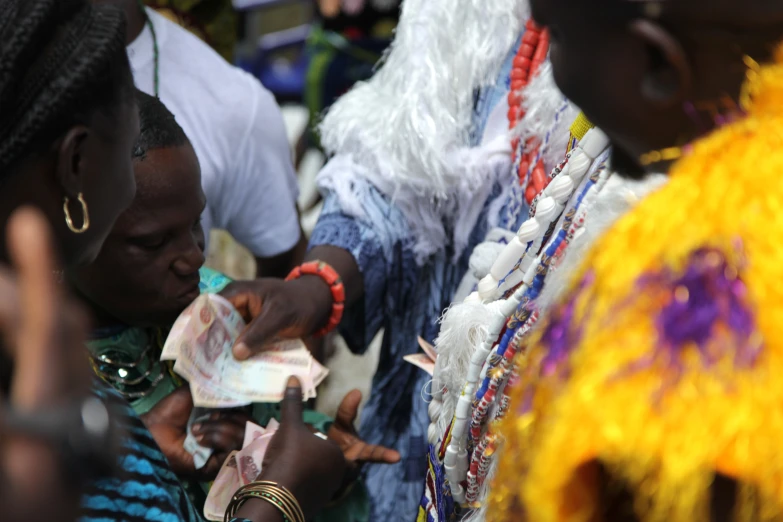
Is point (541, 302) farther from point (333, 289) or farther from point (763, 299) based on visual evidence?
point (333, 289)

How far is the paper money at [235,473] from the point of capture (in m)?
1.50

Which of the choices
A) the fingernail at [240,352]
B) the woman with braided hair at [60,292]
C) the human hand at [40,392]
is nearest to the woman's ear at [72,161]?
the woman with braided hair at [60,292]

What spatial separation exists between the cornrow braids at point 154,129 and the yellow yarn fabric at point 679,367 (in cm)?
90

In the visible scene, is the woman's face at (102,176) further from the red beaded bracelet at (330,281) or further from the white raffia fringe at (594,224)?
the red beaded bracelet at (330,281)

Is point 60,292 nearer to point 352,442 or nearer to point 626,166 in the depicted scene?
point 626,166

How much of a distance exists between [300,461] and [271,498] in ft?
0.36

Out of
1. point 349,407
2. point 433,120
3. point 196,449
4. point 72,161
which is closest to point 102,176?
point 72,161

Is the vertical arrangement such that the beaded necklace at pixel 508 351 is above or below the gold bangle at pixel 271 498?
above

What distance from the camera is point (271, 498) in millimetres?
1342

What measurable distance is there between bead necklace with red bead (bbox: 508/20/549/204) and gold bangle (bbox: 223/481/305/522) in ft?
2.11

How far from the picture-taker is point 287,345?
69.0 inches

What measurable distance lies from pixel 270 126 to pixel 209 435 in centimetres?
86

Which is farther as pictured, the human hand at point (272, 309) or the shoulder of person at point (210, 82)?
the shoulder of person at point (210, 82)

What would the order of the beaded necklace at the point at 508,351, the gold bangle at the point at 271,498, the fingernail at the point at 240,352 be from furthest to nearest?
1. the fingernail at the point at 240,352
2. the gold bangle at the point at 271,498
3. the beaded necklace at the point at 508,351
